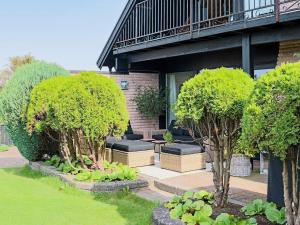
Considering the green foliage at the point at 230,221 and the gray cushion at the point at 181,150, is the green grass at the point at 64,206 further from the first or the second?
the gray cushion at the point at 181,150

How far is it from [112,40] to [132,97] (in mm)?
2154

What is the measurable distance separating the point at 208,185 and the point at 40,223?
3.10m

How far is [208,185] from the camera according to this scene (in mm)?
6871

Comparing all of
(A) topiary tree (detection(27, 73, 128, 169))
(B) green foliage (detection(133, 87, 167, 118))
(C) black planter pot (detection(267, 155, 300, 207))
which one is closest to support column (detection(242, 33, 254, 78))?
(A) topiary tree (detection(27, 73, 128, 169))

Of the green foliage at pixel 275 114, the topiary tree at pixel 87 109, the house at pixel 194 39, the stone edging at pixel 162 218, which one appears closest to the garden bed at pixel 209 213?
the stone edging at pixel 162 218

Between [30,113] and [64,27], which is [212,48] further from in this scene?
[64,27]

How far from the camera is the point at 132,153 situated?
8914 mm

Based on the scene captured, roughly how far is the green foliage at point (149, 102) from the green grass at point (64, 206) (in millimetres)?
6484

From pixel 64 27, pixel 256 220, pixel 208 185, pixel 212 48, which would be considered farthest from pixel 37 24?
pixel 256 220

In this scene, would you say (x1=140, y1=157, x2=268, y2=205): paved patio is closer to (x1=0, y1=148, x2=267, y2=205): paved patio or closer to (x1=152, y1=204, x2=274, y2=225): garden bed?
(x1=0, y1=148, x2=267, y2=205): paved patio

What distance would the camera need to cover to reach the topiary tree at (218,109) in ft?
15.0

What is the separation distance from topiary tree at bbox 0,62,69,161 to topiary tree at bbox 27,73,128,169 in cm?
113

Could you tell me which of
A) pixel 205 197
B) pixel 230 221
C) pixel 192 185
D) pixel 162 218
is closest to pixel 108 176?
pixel 192 185

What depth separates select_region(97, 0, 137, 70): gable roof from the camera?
1334 centimetres
